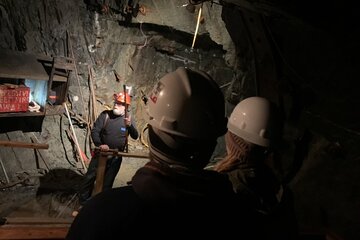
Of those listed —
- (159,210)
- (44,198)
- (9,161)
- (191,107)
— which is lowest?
(44,198)

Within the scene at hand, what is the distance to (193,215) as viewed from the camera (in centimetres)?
128

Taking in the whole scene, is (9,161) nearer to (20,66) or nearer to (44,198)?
(44,198)

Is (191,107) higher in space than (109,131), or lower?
higher

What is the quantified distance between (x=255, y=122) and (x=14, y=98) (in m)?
5.56

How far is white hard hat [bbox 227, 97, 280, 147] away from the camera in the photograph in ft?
9.66

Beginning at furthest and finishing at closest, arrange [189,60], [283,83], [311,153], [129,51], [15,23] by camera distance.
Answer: [189,60] < [129,51] < [15,23] < [283,83] < [311,153]

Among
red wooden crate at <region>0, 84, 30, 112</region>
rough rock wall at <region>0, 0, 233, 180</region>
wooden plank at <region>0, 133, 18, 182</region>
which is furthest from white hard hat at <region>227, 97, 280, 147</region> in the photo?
wooden plank at <region>0, 133, 18, 182</region>

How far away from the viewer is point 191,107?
1.66 m

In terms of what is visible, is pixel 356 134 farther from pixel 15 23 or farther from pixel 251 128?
pixel 15 23

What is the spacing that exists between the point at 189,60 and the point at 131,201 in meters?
11.8

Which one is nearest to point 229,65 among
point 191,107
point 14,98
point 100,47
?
point 14,98

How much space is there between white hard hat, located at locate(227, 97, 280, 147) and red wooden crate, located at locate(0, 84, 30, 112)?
5193 mm

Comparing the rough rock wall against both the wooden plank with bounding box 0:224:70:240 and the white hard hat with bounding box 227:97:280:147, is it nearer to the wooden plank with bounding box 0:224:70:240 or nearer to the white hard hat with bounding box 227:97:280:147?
the white hard hat with bounding box 227:97:280:147

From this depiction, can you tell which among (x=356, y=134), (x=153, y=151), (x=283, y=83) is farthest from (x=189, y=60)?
(x=153, y=151)
